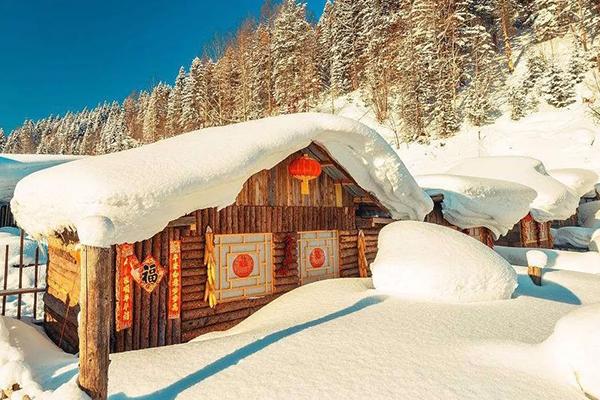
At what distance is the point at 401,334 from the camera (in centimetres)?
596

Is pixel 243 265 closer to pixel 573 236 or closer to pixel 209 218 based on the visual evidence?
pixel 209 218

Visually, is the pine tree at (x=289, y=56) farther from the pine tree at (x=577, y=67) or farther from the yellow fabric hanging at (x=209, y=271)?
the yellow fabric hanging at (x=209, y=271)

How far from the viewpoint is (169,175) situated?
616 centimetres

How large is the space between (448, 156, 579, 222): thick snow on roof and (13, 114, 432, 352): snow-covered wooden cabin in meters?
11.5

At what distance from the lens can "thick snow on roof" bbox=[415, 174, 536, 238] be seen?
14875mm

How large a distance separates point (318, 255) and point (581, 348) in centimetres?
661

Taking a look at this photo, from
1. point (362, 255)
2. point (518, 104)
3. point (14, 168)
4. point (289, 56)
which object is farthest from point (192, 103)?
point (362, 255)

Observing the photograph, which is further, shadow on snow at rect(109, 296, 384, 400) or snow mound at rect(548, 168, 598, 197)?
snow mound at rect(548, 168, 598, 197)

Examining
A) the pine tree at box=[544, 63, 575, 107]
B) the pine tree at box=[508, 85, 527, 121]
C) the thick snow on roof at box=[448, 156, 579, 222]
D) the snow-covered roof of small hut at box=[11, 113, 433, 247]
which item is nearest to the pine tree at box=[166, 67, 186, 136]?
the pine tree at box=[508, 85, 527, 121]

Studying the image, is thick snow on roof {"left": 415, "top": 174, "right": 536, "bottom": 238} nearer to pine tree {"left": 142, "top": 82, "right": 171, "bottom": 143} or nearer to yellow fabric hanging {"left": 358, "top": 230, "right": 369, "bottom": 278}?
yellow fabric hanging {"left": 358, "top": 230, "right": 369, "bottom": 278}

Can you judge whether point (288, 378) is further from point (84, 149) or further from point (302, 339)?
point (84, 149)

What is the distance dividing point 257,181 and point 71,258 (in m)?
4.56

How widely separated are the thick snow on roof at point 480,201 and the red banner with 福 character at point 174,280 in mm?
10411

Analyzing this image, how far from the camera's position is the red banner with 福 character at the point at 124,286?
21.9 ft
